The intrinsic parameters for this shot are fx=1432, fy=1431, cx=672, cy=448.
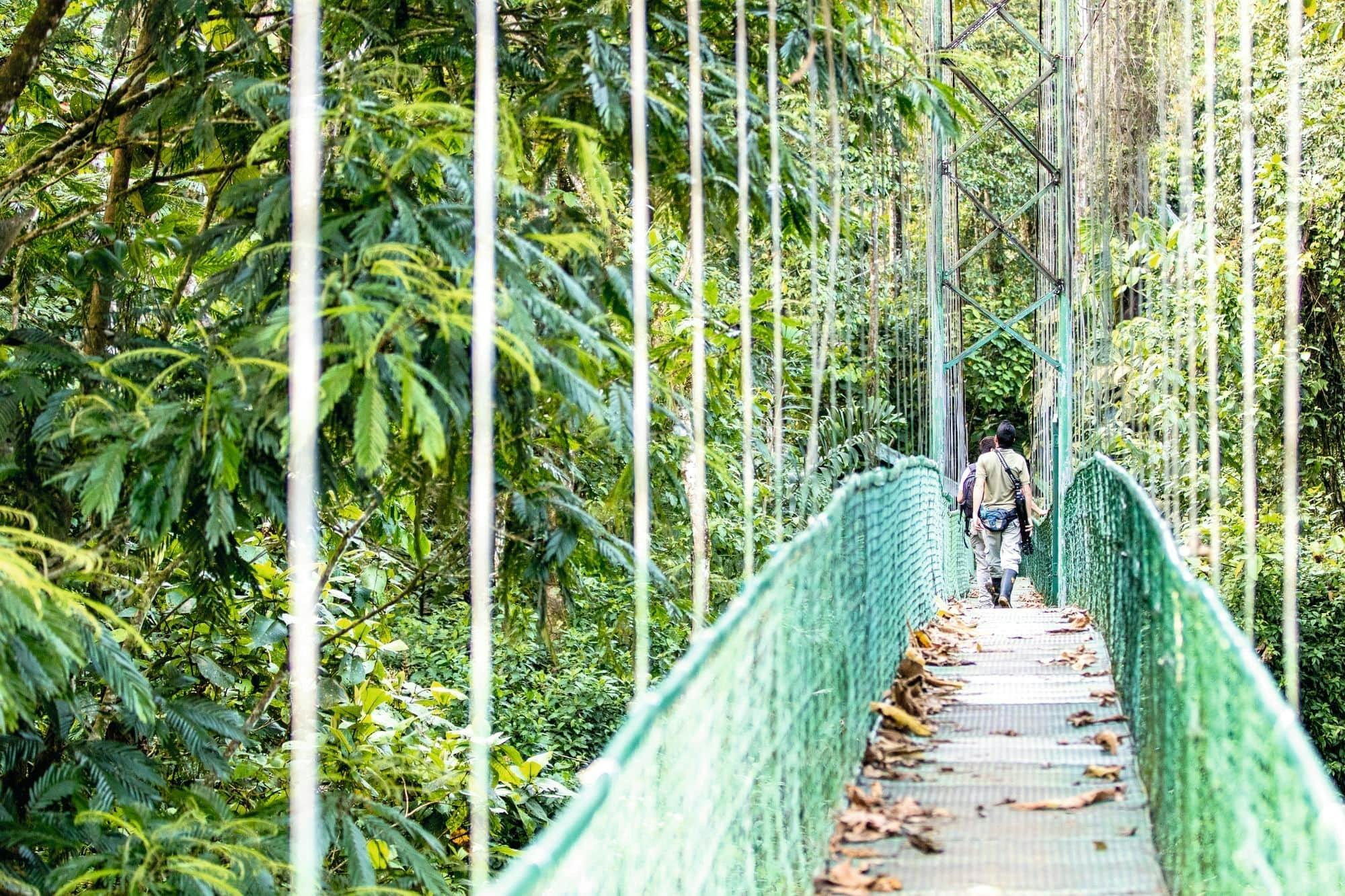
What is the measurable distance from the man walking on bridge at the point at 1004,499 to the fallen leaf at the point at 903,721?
4575 millimetres

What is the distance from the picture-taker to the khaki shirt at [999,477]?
904cm

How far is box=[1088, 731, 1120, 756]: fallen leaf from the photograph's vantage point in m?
4.30

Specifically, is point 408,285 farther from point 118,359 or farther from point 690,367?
point 690,367

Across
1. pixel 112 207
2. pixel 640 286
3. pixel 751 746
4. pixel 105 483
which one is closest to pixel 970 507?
pixel 112 207

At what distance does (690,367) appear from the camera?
13.7ft

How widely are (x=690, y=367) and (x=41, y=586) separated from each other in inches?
85.8

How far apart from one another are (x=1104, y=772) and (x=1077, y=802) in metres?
0.30

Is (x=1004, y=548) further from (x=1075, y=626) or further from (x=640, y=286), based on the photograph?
(x=640, y=286)

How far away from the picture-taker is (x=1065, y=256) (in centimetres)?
1288

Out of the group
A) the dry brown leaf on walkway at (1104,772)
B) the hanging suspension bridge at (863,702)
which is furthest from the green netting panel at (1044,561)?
the dry brown leaf on walkway at (1104,772)

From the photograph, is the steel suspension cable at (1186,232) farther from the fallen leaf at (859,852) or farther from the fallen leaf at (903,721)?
the fallen leaf at (859,852)

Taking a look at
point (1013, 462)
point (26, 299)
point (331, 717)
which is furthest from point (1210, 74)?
point (1013, 462)

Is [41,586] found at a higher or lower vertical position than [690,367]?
lower

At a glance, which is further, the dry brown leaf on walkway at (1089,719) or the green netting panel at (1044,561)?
the green netting panel at (1044,561)
